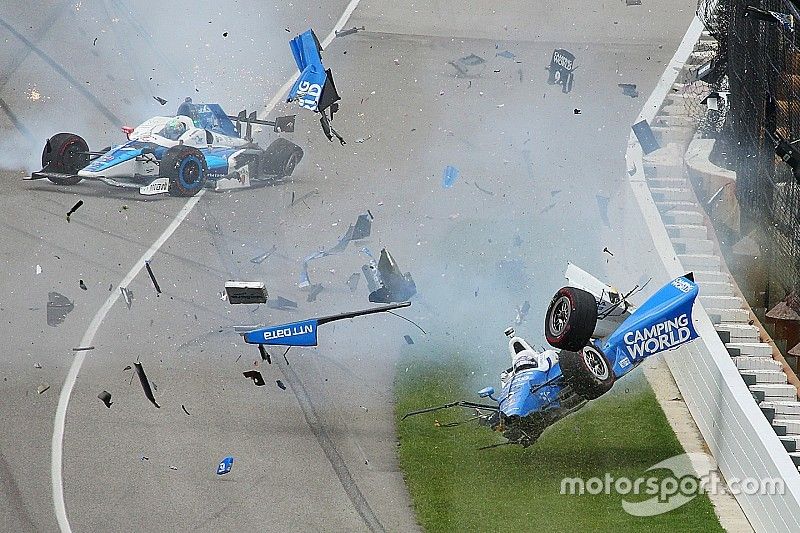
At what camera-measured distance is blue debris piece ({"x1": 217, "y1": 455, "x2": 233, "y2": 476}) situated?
14.4m

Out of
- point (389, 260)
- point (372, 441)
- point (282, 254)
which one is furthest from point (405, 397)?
point (282, 254)

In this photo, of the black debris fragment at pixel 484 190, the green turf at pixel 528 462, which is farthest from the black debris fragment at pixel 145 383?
the black debris fragment at pixel 484 190

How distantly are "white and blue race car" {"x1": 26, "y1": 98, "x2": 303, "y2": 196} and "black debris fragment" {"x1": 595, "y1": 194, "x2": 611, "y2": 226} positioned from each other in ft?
14.5

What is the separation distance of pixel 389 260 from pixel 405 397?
213 centimetres

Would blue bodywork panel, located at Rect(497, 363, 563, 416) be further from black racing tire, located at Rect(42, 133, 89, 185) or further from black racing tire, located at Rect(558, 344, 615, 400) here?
black racing tire, located at Rect(42, 133, 89, 185)

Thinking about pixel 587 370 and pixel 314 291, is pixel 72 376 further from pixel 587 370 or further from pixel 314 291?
pixel 587 370

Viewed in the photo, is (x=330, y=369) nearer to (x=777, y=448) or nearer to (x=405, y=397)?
(x=405, y=397)

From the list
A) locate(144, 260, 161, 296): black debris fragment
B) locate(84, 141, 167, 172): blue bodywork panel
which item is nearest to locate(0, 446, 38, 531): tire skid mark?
locate(144, 260, 161, 296): black debris fragment

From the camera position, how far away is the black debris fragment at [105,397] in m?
15.5

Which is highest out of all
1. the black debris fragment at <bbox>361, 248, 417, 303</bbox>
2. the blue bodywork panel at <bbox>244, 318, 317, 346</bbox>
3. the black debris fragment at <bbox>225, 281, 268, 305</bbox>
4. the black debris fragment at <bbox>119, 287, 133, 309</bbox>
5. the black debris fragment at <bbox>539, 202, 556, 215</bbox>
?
the blue bodywork panel at <bbox>244, 318, 317, 346</bbox>

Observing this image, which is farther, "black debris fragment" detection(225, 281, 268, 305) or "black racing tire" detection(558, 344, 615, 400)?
"black debris fragment" detection(225, 281, 268, 305)

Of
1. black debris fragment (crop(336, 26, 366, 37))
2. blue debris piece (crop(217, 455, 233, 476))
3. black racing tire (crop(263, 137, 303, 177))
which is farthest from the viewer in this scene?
black debris fragment (crop(336, 26, 366, 37))

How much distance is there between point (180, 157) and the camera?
1922 centimetres

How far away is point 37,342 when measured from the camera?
651 inches
